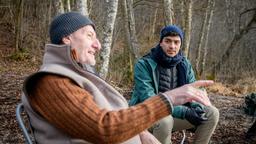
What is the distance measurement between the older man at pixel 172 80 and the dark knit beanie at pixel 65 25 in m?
1.63

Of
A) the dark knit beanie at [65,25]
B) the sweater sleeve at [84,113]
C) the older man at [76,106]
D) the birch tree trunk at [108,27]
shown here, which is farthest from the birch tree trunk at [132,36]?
the sweater sleeve at [84,113]

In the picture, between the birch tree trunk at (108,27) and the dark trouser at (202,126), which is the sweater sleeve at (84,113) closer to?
the dark trouser at (202,126)

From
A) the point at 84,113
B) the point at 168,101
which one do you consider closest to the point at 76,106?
the point at 84,113

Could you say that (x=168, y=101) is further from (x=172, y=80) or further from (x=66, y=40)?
(x=172, y=80)

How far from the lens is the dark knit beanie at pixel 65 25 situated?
2.40 metres

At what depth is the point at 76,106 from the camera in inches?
79.9

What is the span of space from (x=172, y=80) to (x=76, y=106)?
2.23 meters

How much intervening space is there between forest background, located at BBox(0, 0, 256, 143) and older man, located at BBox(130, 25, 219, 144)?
224 cm

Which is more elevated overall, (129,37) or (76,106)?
(76,106)

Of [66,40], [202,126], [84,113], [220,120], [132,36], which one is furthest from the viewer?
[132,36]

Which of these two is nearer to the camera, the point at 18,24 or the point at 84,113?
the point at 84,113

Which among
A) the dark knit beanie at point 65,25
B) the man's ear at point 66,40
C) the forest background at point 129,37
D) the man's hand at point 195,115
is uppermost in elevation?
the dark knit beanie at point 65,25

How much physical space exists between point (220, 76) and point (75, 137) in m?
15.7

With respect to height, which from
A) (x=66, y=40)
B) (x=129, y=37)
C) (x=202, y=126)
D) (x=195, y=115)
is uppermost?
(x=66, y=40)
